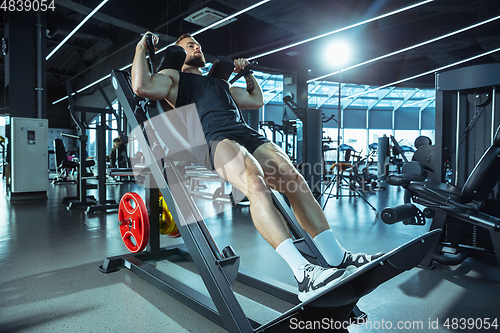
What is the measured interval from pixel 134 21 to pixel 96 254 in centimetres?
496

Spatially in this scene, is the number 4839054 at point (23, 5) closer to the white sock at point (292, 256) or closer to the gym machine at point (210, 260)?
the gym machine at point (210, 260)

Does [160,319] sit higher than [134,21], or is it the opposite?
[134,21]

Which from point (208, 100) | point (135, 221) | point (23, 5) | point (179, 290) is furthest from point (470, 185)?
point (23, 5)

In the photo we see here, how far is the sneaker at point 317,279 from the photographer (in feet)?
3.36

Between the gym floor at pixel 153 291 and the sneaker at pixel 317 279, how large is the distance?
0.36 meters

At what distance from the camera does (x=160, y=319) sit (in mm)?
1319

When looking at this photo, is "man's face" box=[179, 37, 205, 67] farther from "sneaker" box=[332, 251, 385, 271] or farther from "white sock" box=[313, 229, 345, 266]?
"sneaker" box=[332, 251, 385, 271]

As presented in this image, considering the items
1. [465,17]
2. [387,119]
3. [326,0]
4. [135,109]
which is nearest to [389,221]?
[135,109]

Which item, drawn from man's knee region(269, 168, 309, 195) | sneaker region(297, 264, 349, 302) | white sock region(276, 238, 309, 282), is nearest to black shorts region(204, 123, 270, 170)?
man's knee region(269, 168, 309, 195)

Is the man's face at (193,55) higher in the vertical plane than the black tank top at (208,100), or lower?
higher

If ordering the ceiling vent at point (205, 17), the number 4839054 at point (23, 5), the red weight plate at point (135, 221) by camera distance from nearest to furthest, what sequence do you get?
the red weight plate at point (135, 221), the number 4839054 at point (23, 5), the ceiling vent at point (205, 17)

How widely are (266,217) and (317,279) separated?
0.93 ft

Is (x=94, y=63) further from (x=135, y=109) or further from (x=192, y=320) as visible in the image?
(x=192, y=320)

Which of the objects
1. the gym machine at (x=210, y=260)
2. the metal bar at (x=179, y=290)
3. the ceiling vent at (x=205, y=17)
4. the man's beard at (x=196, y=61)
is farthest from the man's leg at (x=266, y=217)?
the ceiling vent at (x=205, y=17)
